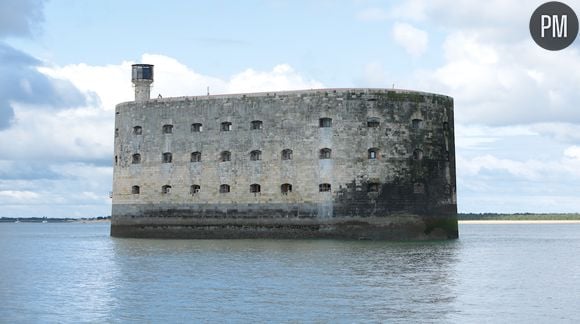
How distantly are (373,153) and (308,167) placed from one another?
2674 millimetres

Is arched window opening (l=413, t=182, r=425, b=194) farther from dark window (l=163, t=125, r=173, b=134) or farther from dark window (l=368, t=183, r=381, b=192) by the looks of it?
dark window (l=163, t=125, r=173, b=134)

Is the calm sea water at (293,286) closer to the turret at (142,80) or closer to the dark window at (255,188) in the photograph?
the dark window at (255,188)

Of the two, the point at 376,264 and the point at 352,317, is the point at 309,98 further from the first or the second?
the point at 352,317

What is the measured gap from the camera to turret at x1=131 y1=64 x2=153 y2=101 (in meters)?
45.2

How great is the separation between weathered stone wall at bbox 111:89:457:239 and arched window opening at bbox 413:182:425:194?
5 centimetres

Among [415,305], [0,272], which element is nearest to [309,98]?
[0,272]

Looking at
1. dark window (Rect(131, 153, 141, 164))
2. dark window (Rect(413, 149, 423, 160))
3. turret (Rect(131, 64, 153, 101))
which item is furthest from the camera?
turret (Rect(131, 64, 153, 101))

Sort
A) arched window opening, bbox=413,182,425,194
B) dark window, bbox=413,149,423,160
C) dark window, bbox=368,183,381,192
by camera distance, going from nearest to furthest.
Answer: dark window, bbox=368,183,381,192 → arched window opening, bbox=413,182,425,194 → dark window, bbox=413,149,423,160

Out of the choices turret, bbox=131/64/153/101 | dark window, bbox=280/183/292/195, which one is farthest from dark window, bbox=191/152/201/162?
turret, bbox=131/64/153/101

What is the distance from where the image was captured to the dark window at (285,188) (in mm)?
37938

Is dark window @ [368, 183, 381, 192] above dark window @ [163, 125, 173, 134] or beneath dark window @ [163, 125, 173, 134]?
beneath

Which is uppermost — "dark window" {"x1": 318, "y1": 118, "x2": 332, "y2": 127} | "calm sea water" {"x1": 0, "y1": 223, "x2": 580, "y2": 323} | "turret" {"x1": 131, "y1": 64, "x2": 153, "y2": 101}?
"turret" {"x1": 131, "y1": 64, "x2": 153, "y2": 101}

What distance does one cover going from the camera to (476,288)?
21203 millimetres

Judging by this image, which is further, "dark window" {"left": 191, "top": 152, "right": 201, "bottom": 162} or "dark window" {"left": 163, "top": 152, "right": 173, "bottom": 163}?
"dark window" {"left": 163, "top": 152, "right": 173, "bottom": 163}
